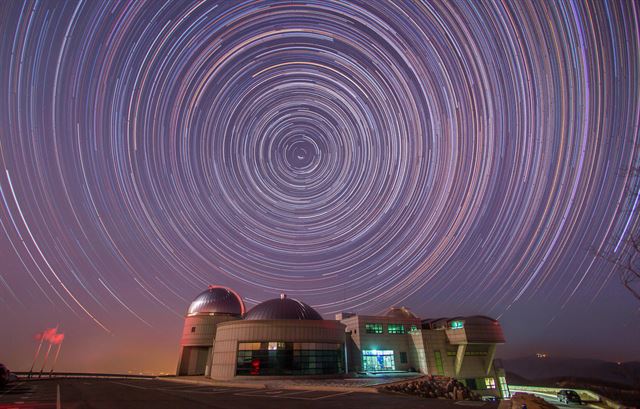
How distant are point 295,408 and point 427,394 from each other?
1423cm

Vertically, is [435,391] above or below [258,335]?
below

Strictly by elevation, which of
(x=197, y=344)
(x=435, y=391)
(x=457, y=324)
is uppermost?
(x=457, y=324)

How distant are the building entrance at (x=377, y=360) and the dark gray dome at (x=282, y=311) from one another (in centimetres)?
1357

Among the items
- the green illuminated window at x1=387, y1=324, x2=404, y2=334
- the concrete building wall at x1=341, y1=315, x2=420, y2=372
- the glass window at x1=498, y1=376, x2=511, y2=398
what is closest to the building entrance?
the concrete building wall at x1=341, y1=315, x2=420, y2=372

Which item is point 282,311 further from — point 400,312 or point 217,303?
point 400,312

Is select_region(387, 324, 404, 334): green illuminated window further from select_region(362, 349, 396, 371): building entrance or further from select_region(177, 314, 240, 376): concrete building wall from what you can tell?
select_region(177, 314, 240, 376): concrete building wall

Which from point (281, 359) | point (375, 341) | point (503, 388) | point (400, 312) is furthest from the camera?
point (400, 312)

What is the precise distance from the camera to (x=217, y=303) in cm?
7094

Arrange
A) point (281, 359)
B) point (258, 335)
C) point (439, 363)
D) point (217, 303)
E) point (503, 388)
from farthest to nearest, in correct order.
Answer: point (217, 303) → point (503, 388) → point (439, 363) → point (258, 335) → point (281, 359)

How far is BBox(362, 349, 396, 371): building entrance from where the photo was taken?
6082cm

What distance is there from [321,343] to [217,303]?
31124 millimetres

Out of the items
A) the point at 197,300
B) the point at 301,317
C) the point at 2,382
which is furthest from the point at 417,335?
the point at 2,382

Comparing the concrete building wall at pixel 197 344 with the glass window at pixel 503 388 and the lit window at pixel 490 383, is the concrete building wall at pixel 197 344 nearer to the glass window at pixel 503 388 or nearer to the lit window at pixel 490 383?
the lit window at pixel 490 383

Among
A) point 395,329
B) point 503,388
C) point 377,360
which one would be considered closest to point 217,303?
point 377,360
